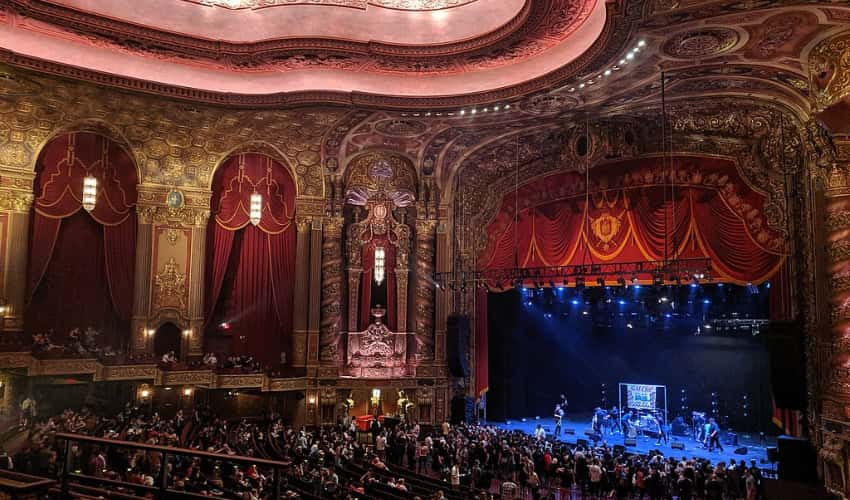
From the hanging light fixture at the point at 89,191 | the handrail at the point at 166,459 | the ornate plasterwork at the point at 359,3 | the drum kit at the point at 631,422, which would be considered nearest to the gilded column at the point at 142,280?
the hanging light fixture at the point at 89,191

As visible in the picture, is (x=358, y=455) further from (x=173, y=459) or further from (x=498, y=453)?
(x=173, y=459)

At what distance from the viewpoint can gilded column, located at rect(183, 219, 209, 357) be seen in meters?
18.9

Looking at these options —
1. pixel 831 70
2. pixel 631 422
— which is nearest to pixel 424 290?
pixel 631 422

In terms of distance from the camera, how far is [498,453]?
14641 millimetres

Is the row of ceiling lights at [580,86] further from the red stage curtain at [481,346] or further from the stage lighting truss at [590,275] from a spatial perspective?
the red stage curtain at [481,346]

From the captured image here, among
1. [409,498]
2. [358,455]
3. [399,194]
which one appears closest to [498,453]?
[358,455]

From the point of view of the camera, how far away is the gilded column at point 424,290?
20.5 m

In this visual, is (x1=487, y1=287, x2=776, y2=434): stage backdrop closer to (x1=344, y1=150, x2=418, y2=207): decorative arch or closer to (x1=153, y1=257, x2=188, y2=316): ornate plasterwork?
(x1=344, y1=150, x2=418, y2=207): decorative arch

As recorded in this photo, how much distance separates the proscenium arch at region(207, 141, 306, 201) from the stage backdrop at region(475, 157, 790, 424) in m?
6.68

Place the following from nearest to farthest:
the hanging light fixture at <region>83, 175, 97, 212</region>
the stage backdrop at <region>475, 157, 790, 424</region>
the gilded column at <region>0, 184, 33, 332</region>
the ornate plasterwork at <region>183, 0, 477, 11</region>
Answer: the ornate plasterwork at <region>183, 0, 477, 11</region> < the hanging light fixture at <region>83, 175, 97, 212</region> < the stage backdrop at <region>475, 157, 790, 424</region> < the gilded column at <region>0, 184, 33, 332</region>

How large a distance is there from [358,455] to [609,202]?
33.7ft

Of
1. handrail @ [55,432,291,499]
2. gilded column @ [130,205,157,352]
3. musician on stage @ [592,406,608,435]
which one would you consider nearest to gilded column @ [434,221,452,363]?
musician on stage @ [592,406,608,435]

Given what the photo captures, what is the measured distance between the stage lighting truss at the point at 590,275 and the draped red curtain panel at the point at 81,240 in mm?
9808

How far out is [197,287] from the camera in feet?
62.9
